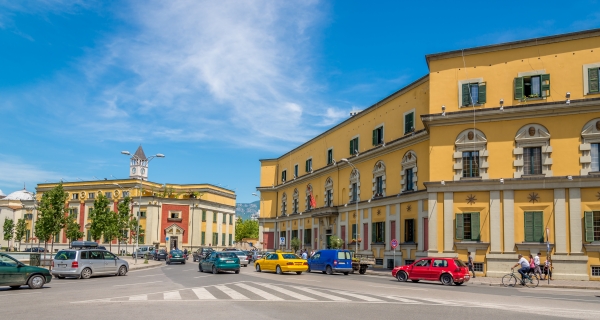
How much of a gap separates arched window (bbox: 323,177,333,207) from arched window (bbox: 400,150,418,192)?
51.3 feet

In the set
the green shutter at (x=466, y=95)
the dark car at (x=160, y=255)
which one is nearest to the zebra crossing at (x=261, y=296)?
the green shutter at (x=466, y=95)

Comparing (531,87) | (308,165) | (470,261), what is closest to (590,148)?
(531,87)

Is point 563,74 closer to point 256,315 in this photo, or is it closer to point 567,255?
point 567,255

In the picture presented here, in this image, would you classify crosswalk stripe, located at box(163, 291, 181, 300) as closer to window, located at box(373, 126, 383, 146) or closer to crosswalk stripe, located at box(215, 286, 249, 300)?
crosswalk stripe, located at box(215, 286, 249, 300)

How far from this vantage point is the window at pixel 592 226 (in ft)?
98.1

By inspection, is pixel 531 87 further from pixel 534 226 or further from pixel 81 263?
pixel 81 263

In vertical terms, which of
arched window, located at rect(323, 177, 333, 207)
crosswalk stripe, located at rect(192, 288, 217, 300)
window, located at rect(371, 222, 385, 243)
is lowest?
crosswalk stripe, located at rect(192, 288, 217, 300)

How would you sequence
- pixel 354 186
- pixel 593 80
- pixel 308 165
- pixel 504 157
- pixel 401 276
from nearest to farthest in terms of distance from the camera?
pixel 401 276
pixel 593 80
pixel 504 157
pixel 354 186
pixel 308 165

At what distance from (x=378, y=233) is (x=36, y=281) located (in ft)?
95.4

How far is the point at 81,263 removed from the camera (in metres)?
28.7

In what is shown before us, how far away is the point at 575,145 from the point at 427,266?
1205 centimetres

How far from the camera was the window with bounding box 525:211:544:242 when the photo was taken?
103 ft

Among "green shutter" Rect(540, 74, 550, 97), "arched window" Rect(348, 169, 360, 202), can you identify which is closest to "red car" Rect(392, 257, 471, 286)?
"green shutter" Rect(540, 74, 550, 97)

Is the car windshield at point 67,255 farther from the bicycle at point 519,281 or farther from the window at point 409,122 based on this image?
the window at point 409,122
